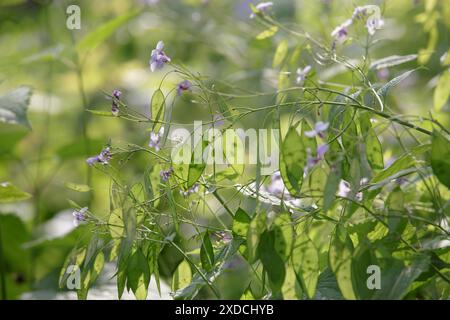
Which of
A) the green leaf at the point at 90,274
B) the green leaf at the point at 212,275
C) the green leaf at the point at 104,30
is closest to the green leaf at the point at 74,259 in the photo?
the green leaf at the point at 90,274

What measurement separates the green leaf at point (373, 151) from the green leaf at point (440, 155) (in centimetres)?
8

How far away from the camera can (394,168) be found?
2.56 ft

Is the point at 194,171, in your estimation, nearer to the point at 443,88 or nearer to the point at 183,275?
the point at 183,275

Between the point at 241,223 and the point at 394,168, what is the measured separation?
175mm

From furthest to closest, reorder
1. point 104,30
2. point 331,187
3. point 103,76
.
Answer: point 103,76, point 104,30, point 331,187

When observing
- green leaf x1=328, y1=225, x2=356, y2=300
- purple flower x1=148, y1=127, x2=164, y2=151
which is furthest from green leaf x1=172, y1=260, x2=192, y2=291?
green leaf x1=328, y1=225, x2=356, y2=300

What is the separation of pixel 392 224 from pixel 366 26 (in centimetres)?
37

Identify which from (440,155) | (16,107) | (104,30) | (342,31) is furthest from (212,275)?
(104,30)

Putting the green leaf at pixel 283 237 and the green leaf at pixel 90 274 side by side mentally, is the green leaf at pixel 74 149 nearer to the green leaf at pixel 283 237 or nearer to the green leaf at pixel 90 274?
the green leaf at pixel 90 274

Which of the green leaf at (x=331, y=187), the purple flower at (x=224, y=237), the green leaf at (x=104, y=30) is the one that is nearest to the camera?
the green leaf at (x=331, y=187)

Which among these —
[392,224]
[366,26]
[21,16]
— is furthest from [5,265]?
[21,16]

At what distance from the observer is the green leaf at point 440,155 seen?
27.3 inches

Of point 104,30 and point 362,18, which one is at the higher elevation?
point 104,30

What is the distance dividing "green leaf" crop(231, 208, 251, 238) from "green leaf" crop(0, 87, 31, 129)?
496 millimetres
